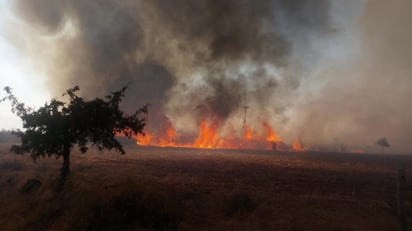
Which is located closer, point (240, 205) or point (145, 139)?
point (240, 205)

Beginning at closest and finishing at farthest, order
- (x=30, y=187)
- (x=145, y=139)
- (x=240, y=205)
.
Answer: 1. (x=240, y=205)
2. (x=30, y=187)
3. (x=145, y=139)

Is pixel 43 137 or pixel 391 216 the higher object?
pixel 43 137

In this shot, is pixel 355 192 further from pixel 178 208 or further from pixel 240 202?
pixel 178 208

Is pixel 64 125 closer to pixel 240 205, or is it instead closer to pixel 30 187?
pixel 30 187

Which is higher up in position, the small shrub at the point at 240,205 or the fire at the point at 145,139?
the fire at the point at 145,139

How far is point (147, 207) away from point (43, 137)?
28.2ft

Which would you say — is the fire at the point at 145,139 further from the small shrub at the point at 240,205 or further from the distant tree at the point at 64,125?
the small shrub at the point at 240,205

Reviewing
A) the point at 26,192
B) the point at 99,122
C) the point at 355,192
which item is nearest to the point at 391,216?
the point at 355,192

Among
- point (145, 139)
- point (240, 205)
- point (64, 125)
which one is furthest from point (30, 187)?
point (145, 139)

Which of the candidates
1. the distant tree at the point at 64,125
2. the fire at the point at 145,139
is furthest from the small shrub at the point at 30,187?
the fire at the point at 145,139

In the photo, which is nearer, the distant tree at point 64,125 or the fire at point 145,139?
the distant tree at point 64,125

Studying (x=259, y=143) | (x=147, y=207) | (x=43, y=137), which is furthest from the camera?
(x=259, y=143)

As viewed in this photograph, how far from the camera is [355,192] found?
77.2ft

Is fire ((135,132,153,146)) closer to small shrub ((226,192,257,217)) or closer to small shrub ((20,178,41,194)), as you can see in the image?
small shrub ((20,178,41,194))
